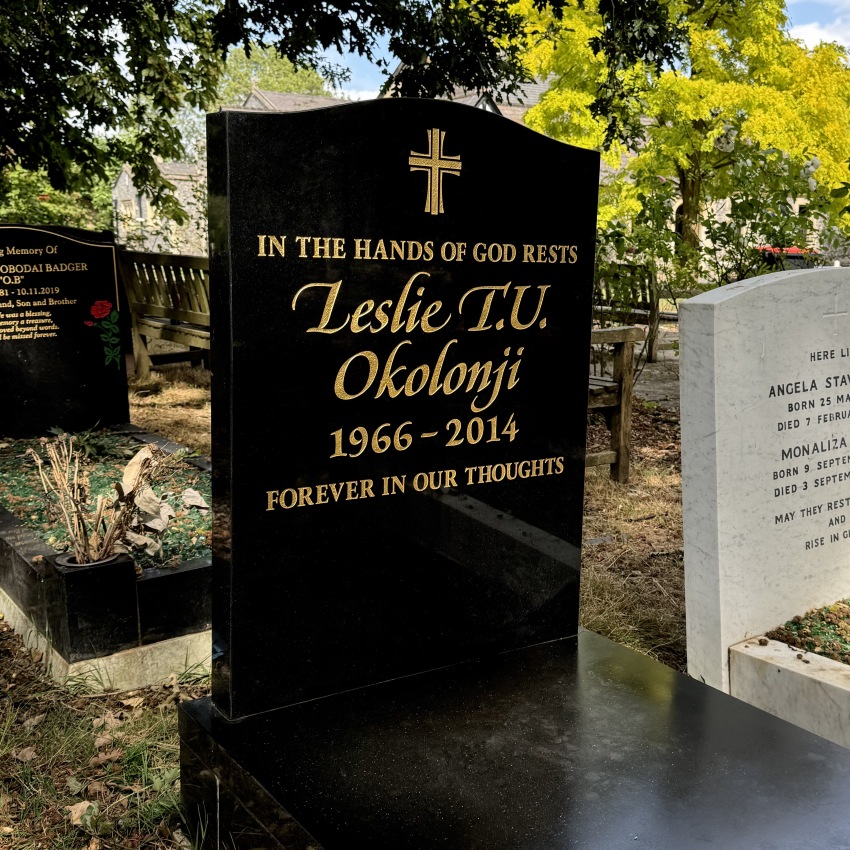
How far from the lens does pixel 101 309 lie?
6.79m

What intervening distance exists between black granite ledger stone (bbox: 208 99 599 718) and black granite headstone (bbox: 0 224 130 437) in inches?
188

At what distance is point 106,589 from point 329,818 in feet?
6.22

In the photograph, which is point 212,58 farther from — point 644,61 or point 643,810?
point 643,810

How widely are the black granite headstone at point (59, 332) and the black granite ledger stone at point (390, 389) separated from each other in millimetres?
4785

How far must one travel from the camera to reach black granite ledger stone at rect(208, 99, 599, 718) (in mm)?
2283

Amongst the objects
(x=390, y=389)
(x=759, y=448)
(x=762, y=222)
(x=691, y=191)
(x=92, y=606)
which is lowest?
(x=92, y=606)

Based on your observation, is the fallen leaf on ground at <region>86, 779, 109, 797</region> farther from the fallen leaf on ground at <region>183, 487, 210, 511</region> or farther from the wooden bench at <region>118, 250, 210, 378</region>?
the wooden bench at <region>118, 250, 210, 378</region>

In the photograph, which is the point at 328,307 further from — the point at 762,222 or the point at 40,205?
the point at 40,205

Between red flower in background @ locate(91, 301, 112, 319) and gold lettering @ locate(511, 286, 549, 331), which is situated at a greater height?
red flower in background @ locate(91, 301, 112, 319)

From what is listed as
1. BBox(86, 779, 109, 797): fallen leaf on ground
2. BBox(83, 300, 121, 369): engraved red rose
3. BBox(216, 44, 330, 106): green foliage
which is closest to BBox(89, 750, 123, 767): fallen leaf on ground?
BBox(86, 779, 109, 797): fallen leaf on ground

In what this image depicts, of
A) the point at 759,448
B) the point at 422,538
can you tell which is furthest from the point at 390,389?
the point at 759,448

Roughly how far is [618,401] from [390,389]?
13.5ft

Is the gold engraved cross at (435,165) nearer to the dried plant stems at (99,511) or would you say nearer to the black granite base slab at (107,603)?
the dried plant stems at (99,511)

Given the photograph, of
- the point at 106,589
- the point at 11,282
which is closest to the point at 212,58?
the point at 11,282
